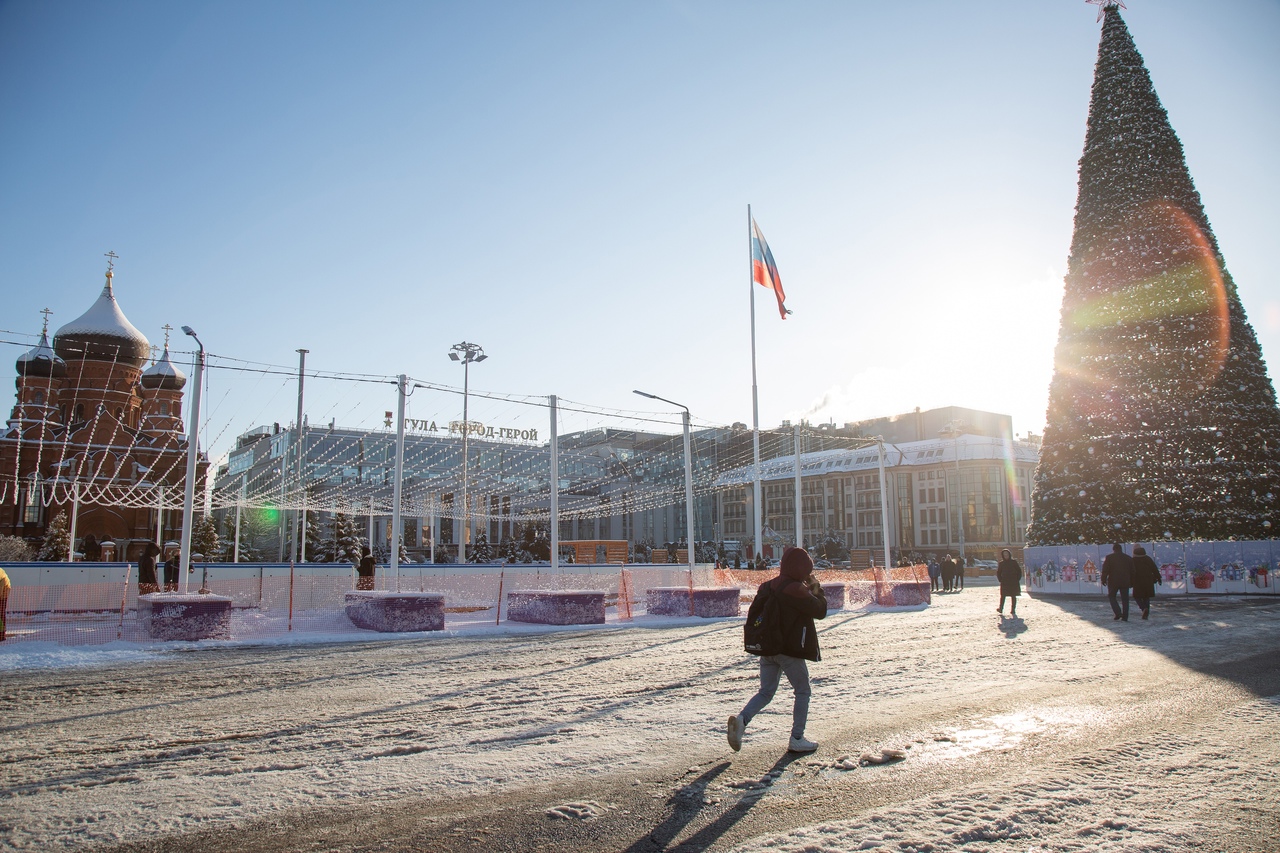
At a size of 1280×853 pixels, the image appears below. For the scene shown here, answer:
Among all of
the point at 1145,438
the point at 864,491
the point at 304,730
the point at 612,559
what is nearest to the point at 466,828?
the point at 304,730

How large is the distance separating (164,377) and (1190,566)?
6190cm

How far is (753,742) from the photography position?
681 cm

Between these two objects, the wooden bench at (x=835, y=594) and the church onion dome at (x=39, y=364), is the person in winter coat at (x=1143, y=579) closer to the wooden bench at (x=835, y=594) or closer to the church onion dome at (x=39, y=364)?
the wooden bench at (x=835, y=594)

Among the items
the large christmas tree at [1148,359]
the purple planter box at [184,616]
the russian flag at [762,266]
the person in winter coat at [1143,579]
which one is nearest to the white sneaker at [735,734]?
the purple planter box at [184,616]

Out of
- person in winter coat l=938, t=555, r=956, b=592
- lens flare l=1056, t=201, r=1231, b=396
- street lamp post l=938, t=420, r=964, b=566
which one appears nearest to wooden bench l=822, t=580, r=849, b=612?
lens flare l=1056, t=201, r=1231, b=396

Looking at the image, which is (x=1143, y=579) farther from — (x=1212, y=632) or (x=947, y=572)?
(x=947, y=572)

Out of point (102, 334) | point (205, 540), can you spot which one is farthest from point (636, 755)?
point (102, 334)

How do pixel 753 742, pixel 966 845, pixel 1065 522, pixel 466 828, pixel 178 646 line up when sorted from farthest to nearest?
1. pixel 1065 522
2. pixel 178 646
3. pixel 753 742
4. pixel 466 828
5. pixel 966 845

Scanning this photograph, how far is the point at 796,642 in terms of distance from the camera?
648cm

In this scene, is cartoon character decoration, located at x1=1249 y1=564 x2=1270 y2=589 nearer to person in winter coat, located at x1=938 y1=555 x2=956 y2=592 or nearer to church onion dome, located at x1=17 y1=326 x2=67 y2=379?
person in winter coat, located at x1=938 y1=555 x2=956 y2=592

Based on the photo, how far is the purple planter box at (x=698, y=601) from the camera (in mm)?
21734

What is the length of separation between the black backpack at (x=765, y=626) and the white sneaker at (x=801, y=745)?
0.70 m

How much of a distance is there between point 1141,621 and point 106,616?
79.4 ft

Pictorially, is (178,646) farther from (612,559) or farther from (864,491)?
(864,491)
